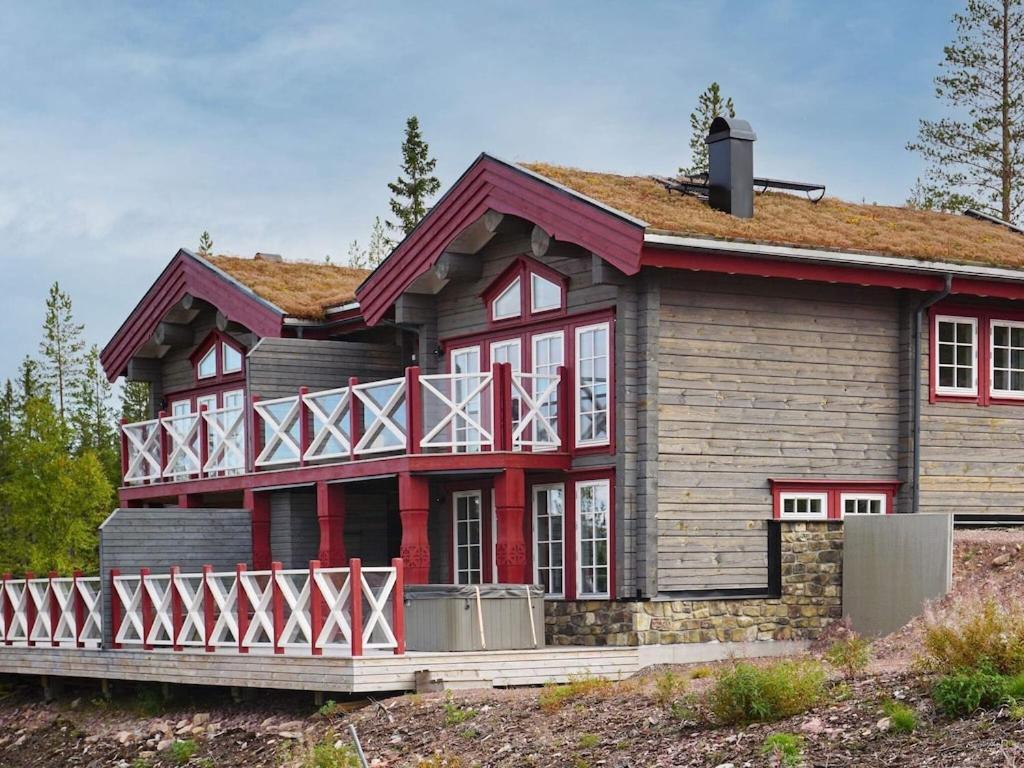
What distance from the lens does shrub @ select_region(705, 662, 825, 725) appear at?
15.1 meters

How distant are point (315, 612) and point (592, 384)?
206 inches

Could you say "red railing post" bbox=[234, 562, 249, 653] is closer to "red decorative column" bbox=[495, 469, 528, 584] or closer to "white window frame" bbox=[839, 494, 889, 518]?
"red decorative column" bbox=[495, 469, 528, 584]

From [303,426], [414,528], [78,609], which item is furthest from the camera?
[78,609]

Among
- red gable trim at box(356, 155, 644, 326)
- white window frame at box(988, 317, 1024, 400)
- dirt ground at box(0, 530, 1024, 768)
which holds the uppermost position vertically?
red gable trim at box(356, 155, 644, 326)

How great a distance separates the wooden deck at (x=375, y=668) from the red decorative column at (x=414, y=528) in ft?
7.81

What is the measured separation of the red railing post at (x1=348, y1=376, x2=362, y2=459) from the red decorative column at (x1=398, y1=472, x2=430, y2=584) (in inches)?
58.0

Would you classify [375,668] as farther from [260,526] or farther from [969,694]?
[260,526]

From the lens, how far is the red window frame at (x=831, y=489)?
2345 cm

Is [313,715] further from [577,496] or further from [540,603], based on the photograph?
[577,496]

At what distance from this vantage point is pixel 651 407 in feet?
73.4

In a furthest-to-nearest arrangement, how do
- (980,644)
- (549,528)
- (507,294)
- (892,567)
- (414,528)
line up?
(507,294)
(549,528)
(414,528)
(892,567)
(980,644)

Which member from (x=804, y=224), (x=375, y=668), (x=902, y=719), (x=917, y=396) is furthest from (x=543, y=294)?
(x=902, y=719)

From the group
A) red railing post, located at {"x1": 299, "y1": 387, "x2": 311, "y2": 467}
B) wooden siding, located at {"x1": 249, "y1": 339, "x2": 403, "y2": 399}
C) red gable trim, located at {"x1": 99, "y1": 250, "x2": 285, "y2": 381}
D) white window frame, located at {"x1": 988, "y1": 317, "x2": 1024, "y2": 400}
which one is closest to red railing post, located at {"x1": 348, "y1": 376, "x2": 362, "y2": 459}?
red railing post, located at {"x1": 299, "y1": 387, "x2": 311, "y2": 467}

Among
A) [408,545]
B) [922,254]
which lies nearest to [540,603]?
[408,545]
